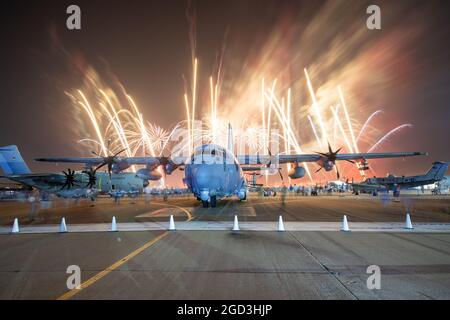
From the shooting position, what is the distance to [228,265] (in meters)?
7.78

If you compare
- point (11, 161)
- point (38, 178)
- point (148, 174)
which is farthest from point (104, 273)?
point (11, 161)

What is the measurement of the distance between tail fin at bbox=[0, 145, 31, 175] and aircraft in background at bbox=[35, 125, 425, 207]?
13.8 meters

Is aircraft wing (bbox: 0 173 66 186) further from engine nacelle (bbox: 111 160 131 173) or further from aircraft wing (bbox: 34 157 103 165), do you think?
engine nacelle (bbox: 111 160 131 173)

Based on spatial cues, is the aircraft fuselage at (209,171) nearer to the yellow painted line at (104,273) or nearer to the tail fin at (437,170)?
the yellow painted line at (104,273)

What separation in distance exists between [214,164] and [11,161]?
34054 millimetres

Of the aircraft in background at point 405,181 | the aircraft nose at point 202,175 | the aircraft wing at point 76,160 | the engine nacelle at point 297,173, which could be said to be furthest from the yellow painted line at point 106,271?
the aircraft in background at point 405,181

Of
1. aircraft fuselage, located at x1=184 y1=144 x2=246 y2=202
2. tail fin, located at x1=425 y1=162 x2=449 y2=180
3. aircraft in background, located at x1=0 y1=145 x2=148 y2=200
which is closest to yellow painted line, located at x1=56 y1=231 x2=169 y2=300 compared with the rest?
aircraft fuselage, located at x1=184 y1=144 x2=246 y2=202

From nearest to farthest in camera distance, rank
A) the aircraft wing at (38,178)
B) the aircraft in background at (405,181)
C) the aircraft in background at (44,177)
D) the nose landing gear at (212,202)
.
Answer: the nose landing gear at (212,202), the aircraft wing at (38,178), the aircraft in background at (44,177), the aircraft in background at (405,181)

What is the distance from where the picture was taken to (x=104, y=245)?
10719 millimetres

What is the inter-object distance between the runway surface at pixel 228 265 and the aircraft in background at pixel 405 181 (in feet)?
149

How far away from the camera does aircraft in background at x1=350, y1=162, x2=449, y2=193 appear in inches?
2082

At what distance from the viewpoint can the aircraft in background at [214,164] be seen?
71.5 ft
